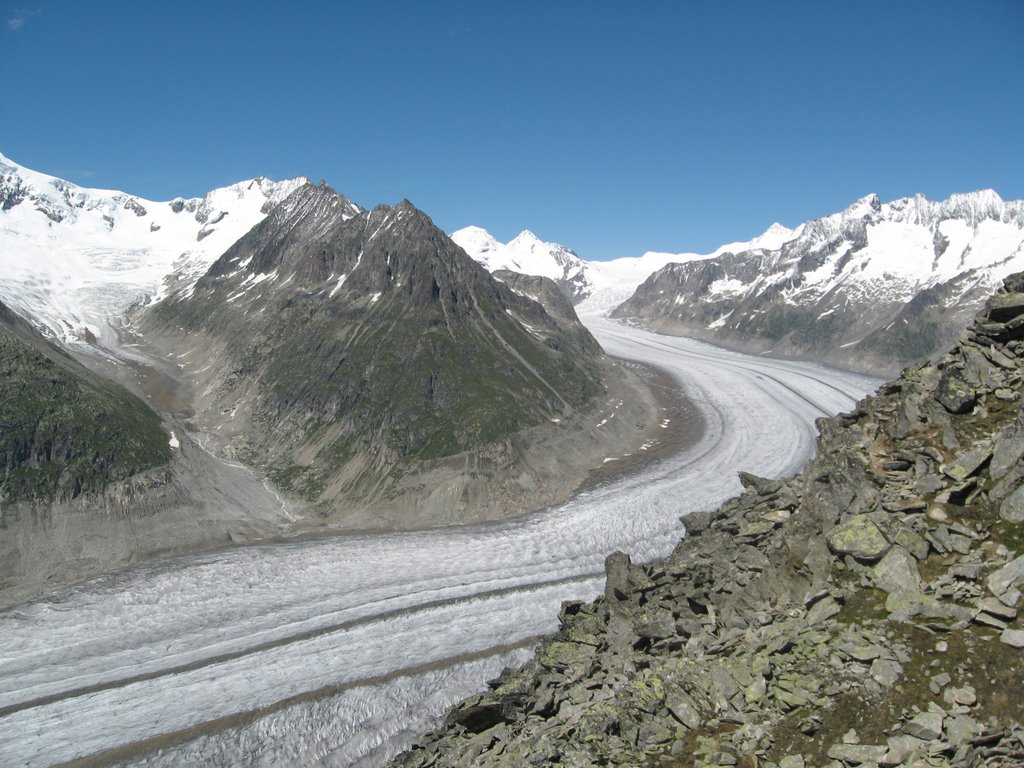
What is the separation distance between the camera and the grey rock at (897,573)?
18.6m

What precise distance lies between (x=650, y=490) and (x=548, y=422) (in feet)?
70.7

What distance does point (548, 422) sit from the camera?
317 ft

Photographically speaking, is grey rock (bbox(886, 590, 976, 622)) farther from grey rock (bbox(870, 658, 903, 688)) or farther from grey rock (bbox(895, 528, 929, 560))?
grey rock (bbox(870, 658, 903, 688))

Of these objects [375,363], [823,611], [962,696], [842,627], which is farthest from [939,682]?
[375,363]

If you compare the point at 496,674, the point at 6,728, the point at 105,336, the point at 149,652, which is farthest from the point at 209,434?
the point at 105,336

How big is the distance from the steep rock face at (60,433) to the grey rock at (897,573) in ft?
235

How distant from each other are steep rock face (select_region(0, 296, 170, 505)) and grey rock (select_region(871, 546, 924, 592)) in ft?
235

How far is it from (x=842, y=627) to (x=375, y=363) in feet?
283

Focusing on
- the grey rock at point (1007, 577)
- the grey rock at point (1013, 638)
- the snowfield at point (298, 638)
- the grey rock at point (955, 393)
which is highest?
the grey rock at point (955, 393)

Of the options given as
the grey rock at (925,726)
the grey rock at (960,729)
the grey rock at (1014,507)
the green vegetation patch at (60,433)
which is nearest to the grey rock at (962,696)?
the grey rock at (960,729)

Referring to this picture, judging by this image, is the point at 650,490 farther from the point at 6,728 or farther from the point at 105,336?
the point at 105,336

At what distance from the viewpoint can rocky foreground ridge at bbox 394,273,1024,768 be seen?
15.9 meters

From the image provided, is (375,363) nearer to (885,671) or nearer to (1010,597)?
(885,671)

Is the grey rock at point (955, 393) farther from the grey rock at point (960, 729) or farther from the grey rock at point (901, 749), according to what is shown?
the grey rock at point (901, 749)
